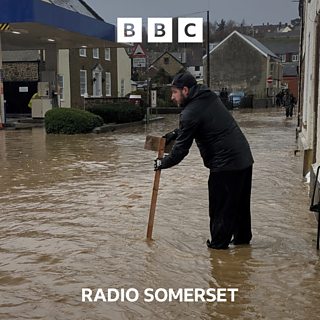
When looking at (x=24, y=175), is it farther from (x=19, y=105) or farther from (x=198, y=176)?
(x=19, y=105)

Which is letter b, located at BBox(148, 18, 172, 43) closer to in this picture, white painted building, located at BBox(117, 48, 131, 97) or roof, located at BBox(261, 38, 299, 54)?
→ white painted building, located at BBox(117, 48, 131, 97)

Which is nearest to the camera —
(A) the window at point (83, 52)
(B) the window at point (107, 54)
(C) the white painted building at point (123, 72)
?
(A) the window at point (83, 52)

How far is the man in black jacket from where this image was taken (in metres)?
5.63

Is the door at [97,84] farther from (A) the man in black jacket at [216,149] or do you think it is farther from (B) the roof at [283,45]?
(B) the roof at [283,45]

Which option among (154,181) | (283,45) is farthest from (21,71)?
(283,45)

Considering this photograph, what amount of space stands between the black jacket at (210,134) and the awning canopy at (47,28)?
53.0ft

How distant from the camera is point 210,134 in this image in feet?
18.5

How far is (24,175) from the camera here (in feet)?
36.5

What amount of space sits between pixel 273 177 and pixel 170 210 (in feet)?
11.6

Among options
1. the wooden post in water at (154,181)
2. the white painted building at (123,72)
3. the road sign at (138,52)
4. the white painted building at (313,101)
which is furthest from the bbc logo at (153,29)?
the wooden post in water at (154,181)

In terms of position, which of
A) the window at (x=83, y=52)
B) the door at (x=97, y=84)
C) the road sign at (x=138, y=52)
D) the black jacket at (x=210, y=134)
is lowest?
the black jacket at (x=210, y=134)

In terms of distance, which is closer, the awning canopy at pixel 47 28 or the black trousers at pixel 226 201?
the black trousers at pixel 226 201

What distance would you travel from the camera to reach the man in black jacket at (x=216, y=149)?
563 centimetres

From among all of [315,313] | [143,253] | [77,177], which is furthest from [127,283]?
[77,177]
